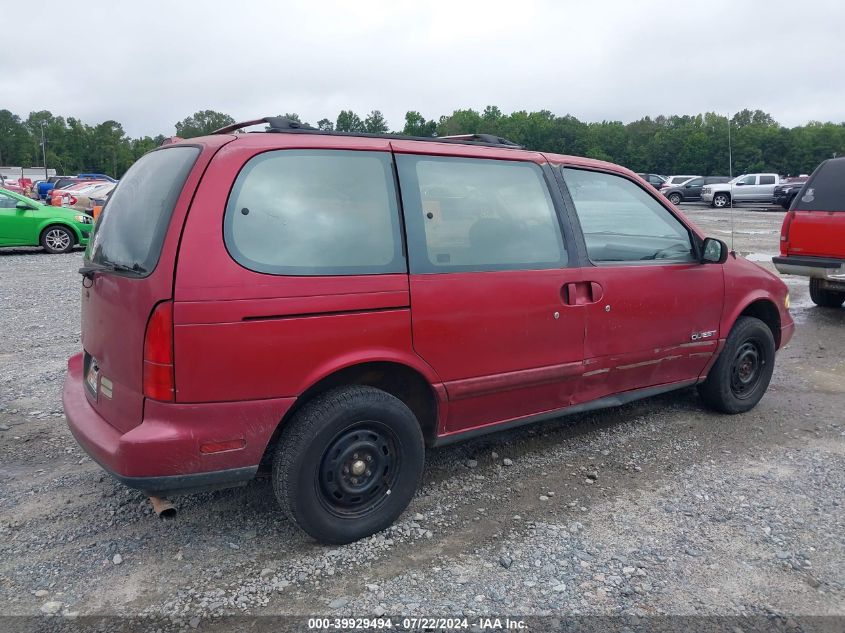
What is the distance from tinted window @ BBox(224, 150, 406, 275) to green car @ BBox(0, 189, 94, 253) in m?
12.5

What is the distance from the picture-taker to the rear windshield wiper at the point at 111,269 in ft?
9.29

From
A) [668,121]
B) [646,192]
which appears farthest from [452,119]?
[646,192]

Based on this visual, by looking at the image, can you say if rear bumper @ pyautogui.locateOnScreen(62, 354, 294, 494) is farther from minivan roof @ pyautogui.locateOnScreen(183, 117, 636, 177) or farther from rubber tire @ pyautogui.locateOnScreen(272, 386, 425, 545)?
minivan roof @ pyautogui.locateOnScreen(183, 117, 636, 177)

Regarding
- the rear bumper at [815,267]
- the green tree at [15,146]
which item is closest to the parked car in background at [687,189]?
the rear bumper at [815,267]

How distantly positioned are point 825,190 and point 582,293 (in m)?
6.06

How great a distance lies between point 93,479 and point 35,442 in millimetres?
821

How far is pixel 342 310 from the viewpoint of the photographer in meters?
2.99

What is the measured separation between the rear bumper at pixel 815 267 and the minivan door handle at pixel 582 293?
5.60 m

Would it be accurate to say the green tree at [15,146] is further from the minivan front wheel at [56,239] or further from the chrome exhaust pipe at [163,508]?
the chrome exhaust pipe at [163,508]

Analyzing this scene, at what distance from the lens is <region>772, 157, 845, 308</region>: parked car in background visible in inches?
316

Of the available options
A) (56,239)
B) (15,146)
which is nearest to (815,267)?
(56,239)

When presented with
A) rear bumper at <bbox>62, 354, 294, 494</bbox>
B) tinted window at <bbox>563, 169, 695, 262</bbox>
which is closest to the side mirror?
tinted window at <bbox>563, 169, 695, 262</bbox>

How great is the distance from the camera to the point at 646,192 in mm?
Result: 4441

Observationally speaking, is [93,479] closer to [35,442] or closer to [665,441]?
A: [35,442]
